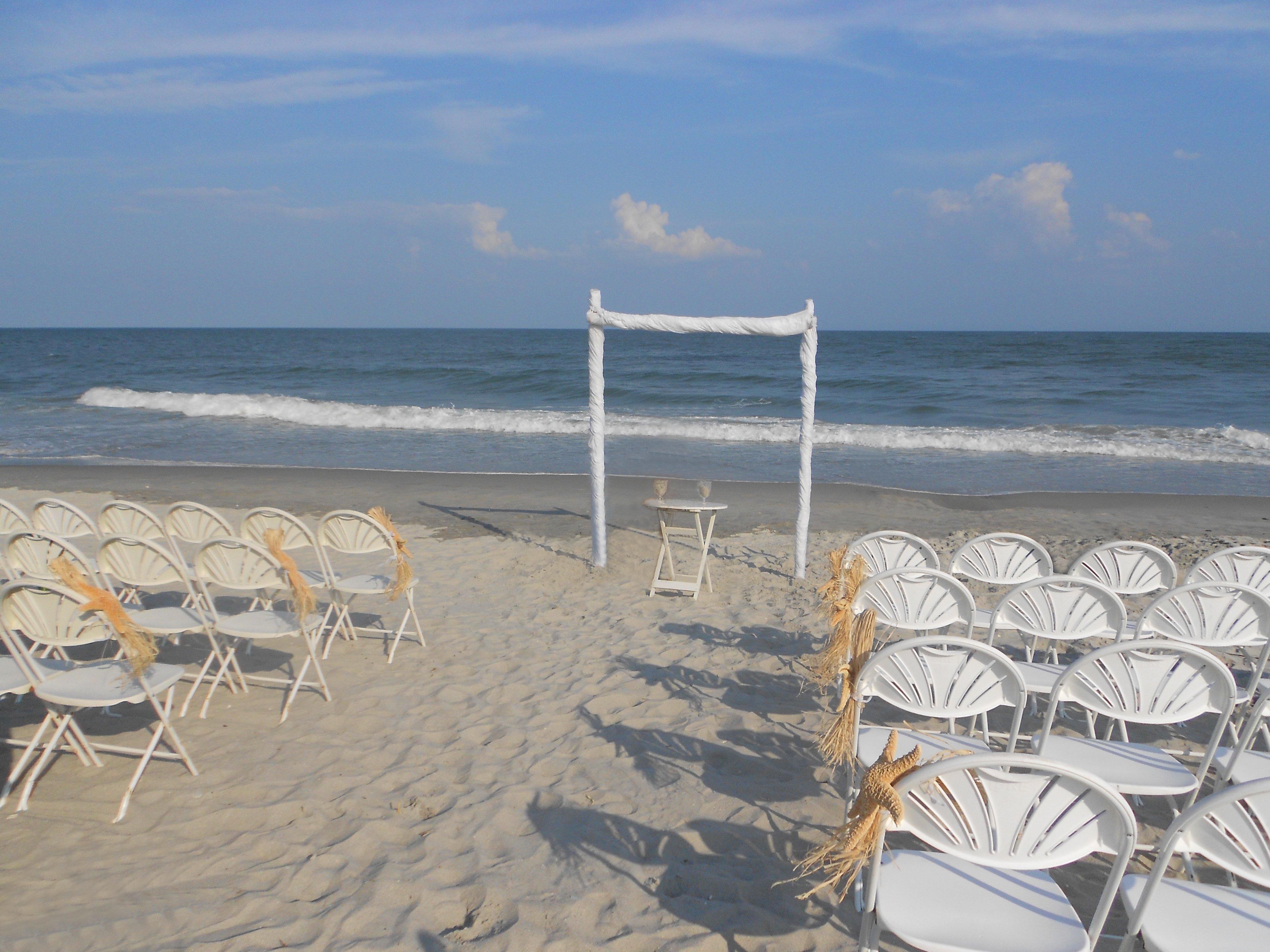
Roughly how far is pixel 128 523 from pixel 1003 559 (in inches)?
221

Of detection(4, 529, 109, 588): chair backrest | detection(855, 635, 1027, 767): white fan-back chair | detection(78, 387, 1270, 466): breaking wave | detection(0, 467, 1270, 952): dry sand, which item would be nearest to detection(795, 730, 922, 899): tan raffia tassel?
detection(855, 635, 1027, 767): white fan-back chair

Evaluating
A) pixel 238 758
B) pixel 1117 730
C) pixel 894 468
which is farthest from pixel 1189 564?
pixel 238 758

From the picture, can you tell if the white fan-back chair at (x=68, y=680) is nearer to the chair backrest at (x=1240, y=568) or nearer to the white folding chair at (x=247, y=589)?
the white folding chair at (x=247, y=589)

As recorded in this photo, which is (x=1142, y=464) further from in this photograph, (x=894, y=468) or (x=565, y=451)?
(x=565, y=451)

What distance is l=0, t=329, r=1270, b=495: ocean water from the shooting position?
13039mm

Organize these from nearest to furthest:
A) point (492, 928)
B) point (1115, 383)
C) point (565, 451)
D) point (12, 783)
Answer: point (492, 928) → point (12, 783) → point (565, 451) → point (1115, 383)

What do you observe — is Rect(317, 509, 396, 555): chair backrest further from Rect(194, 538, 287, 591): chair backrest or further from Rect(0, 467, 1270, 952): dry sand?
Rect(0, 467, 1270, 952): dry sand

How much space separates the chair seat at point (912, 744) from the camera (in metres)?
2.71

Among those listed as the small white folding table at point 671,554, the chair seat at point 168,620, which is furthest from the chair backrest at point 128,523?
the small white folding table at point 671,554

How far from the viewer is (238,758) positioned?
3521 millimetres

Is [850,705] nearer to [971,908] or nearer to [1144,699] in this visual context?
[971,908]

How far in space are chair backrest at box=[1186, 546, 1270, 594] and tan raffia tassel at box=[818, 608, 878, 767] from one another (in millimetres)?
2712

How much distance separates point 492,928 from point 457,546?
5099 millimetres

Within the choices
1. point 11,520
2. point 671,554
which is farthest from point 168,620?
point 671,554
